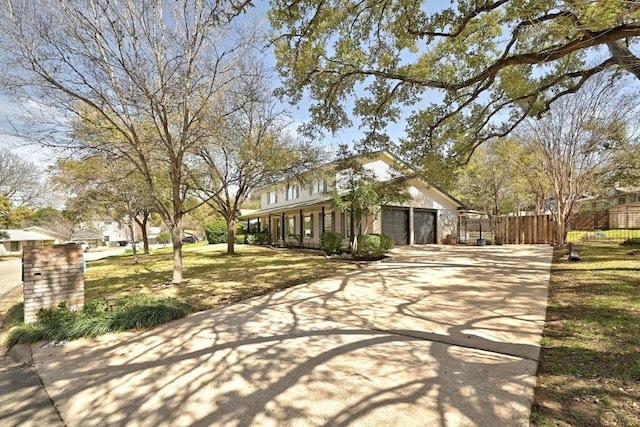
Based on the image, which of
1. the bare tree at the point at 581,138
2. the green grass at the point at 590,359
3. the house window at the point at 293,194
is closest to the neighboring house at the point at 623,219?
the bare tree at the point at 581,138

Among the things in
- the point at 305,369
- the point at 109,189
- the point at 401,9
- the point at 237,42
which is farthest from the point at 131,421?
the point at 109,189

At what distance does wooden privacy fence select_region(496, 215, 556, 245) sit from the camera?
1888 cm

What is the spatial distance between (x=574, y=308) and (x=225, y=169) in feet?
51.0

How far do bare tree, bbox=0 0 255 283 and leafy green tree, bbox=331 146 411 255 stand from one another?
6.16 meters

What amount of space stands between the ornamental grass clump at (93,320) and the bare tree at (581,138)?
13.3 m

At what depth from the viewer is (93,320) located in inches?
197

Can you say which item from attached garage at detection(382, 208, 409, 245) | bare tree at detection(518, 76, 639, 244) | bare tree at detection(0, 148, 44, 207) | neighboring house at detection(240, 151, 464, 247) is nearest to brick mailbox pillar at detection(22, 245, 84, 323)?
neighboring house at detection(240, 151, 464, 247)

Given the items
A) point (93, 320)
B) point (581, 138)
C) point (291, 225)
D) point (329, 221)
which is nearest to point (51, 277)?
point (93, 320)

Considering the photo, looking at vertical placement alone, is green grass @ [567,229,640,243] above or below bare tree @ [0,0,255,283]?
below

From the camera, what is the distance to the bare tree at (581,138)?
1095 centimetres

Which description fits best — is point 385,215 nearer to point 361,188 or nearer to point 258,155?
point 361,188

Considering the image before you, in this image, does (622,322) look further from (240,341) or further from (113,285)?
(113,285)

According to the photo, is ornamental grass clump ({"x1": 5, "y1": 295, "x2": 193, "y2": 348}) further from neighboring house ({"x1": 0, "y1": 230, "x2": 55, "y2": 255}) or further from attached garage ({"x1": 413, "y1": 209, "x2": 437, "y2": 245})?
neighboring house ({"x1": 0, "y1": 230, "x2": 55, "y2": 255})

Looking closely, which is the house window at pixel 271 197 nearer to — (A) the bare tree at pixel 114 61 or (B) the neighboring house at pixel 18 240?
(A) the bare tree at pixel 114 61
